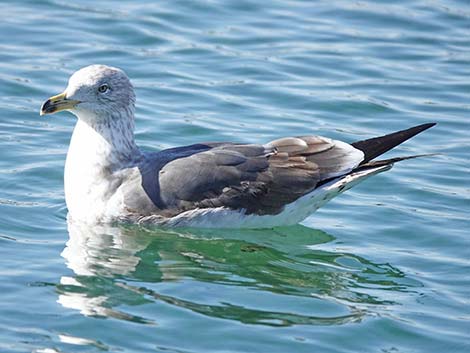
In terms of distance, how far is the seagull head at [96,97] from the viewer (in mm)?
10172

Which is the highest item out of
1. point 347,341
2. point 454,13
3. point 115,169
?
point 454,13

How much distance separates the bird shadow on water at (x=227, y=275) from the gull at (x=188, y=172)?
0.15 m

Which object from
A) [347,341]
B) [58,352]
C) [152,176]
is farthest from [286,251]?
[58,352]

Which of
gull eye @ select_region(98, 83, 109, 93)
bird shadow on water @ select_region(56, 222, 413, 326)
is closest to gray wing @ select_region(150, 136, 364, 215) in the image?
bird shadow on water @ select_region(56, 222, 413, 326)

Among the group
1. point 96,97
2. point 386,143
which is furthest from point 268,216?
point 96,97

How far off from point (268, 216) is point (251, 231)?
216 mm

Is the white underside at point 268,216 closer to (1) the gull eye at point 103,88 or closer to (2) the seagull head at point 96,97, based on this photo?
(2) the seagull head at point 96,97

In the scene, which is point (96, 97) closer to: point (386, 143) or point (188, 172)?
point (188, 172)

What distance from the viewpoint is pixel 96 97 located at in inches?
406

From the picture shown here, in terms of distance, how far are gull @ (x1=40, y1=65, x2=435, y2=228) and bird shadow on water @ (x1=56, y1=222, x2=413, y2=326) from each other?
15 cm

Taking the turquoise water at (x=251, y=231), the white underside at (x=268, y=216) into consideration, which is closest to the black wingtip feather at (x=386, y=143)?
the white underside at (x=268, y=216)

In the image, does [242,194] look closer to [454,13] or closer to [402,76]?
[402,76]

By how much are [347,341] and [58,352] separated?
1.91 meters

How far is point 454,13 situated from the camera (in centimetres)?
1633
